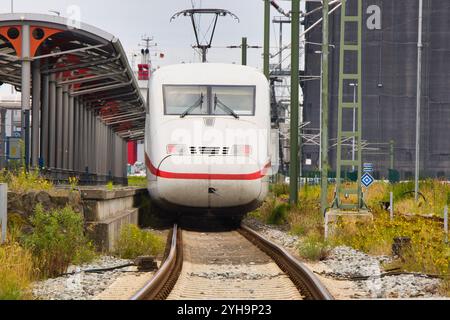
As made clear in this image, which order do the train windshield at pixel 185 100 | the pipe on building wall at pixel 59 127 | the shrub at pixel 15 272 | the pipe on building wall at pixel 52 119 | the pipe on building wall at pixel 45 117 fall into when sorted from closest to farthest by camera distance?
the shrub at pixel 15 272, the train windshield at pixel 185 100, the pipe on building wall at pixel 45 117, the pipe on building wall at pixel 52 119, the pipe on building wall at pixel 59 127

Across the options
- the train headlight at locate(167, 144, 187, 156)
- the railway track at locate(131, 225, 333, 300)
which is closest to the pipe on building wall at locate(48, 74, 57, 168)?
the train headlight at locate(167, 144, 187, 156)

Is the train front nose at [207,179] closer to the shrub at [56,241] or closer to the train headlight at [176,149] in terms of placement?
the train headlight at [176,149]

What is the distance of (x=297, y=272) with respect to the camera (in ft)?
39.2

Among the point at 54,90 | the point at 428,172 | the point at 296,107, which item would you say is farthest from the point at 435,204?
the point at 428,172

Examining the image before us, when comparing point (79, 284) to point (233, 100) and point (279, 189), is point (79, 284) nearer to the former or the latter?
point (233, 100)

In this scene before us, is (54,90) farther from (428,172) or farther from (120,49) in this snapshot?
(428,172)

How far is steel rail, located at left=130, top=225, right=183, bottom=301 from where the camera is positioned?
367 inches

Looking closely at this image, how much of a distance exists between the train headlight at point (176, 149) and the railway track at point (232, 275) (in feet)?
5.81

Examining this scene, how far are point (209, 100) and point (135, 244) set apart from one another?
19.9 ft

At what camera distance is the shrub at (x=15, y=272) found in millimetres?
8570

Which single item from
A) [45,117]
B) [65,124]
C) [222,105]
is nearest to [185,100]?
[222,105]

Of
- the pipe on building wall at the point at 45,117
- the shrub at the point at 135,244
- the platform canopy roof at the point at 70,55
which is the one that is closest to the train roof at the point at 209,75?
the platform canopy roof at the point at 70,55

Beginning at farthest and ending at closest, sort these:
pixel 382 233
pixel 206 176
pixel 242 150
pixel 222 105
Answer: pixel 222 105 → pixel 242 150 → pixel 206 176 → pixel 382 233

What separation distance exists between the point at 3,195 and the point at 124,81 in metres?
15.8
